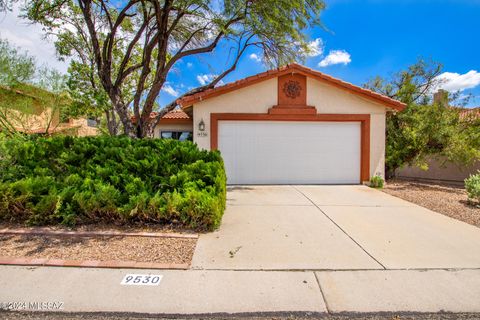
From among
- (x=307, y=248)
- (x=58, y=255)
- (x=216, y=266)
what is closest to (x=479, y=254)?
(x=307, y=248)

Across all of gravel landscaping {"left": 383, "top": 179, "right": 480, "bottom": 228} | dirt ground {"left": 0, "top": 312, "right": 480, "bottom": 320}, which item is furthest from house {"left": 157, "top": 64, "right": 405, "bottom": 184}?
dirt ground {"left": 0, "top": 312, "right": 480, "bottom": 320}

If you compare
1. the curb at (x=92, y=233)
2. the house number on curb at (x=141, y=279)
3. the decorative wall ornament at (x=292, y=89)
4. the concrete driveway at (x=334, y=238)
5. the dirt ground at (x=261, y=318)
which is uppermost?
the decorative wall ornament at (x=292, y=89)

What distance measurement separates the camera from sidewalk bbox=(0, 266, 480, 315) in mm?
2617

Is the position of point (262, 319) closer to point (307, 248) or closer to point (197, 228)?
point (307, 248)

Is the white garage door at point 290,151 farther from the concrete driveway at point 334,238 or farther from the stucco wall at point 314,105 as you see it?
the concrete driveway at point 334,238

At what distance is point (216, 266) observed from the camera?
11.1ft

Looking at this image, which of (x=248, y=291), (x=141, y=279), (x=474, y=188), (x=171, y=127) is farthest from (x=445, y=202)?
(x=171, y=127)

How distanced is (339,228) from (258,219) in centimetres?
161

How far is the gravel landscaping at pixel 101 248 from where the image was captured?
11.7ft

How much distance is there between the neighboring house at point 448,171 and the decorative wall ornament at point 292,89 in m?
6.48

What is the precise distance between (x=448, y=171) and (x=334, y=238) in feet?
40.7

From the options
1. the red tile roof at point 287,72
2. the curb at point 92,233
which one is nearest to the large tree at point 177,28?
the red tile roof at point 287,72

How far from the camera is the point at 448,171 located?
12.9m

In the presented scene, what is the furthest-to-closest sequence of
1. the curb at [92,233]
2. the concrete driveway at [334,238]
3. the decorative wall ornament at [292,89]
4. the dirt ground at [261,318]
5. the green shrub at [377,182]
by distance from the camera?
the decorative wall ornament at [292,89]
the green shrub at [377,182]
the curb at [92,233]
the concrete driveway at [334,238]
the dirt ground at [261,318]
